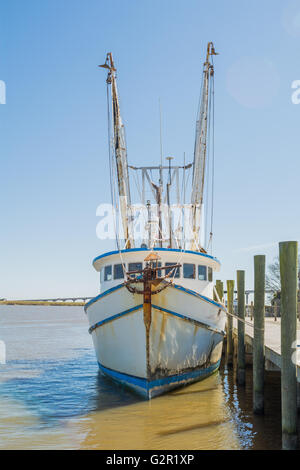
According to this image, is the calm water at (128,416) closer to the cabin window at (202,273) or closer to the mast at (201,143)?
the cabin window at (202,273)

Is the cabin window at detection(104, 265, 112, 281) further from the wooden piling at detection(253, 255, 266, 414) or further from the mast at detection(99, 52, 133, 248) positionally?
the wooden piling at detection(253, 255, 266, 414)

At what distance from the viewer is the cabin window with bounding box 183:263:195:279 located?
14.6m

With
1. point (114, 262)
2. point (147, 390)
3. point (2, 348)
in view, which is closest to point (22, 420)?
point (147, 390)

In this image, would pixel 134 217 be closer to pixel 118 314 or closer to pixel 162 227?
pixel 162 227

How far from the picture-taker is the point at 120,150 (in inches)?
725

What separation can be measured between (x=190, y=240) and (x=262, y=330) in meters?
8.18

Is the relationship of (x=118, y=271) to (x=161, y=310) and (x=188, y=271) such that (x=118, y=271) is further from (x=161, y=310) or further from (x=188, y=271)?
(x=161, y=310)

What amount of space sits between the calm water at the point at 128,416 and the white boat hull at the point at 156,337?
23.2 inches

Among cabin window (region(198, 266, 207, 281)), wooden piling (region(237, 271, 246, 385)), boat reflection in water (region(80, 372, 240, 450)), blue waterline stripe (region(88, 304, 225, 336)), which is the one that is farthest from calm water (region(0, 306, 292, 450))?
cabin window (region(198, 266, 207, 281))

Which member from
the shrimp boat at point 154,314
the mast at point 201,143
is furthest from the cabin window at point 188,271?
the mast at point 201,143

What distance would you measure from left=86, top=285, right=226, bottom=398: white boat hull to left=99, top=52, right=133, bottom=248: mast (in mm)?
4995

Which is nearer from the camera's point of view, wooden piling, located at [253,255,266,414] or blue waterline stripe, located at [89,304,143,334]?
wooden piling, located at [253,255,266,414]

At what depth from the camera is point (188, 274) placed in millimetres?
14703

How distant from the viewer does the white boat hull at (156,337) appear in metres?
12.2
